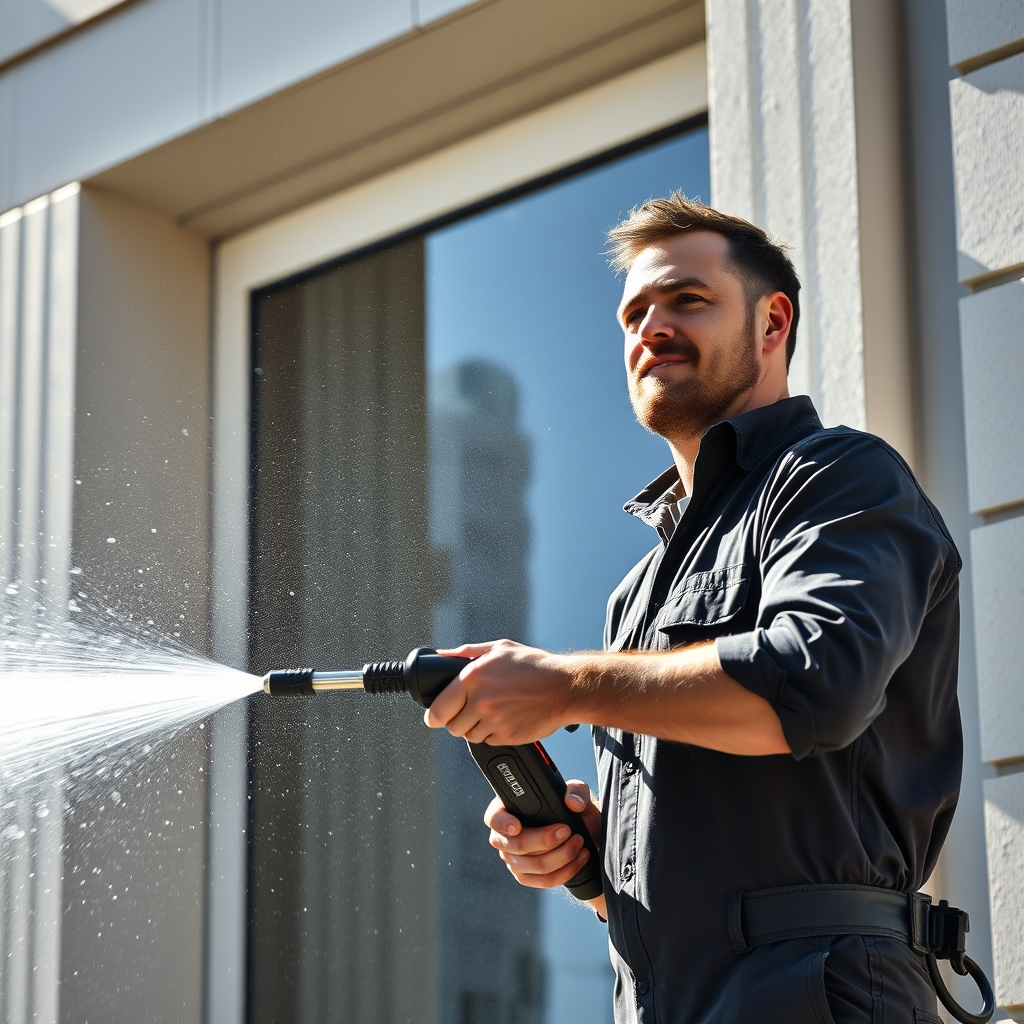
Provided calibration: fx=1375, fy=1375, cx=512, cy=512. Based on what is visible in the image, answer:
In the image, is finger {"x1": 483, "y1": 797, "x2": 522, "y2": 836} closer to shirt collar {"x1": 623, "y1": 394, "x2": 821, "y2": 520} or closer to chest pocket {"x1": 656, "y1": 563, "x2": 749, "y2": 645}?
chest pocket {"x1": 656, "y1": 563, "x2": 749, "y2": 645}

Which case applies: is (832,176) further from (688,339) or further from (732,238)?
(688,339)

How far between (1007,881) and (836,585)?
104 centimetres

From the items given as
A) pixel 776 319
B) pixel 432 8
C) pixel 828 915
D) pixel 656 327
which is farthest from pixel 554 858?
pixel 432 8

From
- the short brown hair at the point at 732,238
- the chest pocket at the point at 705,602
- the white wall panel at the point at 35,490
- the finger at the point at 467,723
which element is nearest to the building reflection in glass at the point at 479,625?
the white wall panel at the point at 35,490

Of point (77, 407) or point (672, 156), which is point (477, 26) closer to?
point (672, 156)

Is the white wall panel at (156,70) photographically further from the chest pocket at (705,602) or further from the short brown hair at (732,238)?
the chest pocket at (705,602)

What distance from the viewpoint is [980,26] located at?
2.77 meters

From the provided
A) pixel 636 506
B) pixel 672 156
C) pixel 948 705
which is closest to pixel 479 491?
pixel 672 156

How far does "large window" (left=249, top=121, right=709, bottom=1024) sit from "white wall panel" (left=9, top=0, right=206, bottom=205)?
2.70 ft

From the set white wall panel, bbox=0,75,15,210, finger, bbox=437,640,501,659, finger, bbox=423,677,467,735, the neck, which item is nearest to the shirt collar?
the neck

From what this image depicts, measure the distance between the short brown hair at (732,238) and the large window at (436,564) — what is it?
109 centimetres

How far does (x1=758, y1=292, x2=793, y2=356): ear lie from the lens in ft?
8.29

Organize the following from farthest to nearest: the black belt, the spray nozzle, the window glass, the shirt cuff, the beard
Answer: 1. the window glass
2. the beard
3. the spray nozzle
4. the black belt
5. the shirt cuff

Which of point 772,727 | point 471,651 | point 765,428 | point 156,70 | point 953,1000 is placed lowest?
point 953,1000
